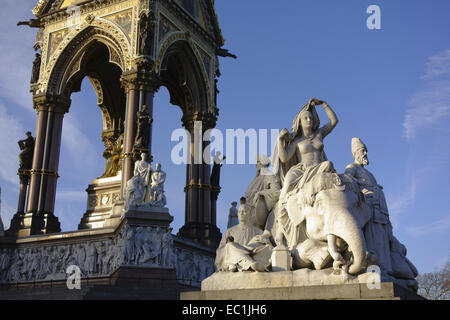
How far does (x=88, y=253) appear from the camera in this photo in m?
18.2

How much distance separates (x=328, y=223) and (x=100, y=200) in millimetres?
19120

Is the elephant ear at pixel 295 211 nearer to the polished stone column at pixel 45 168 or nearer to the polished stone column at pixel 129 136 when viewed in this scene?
the polished stone column at pixel 129 136

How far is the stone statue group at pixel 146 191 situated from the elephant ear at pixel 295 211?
11349mm

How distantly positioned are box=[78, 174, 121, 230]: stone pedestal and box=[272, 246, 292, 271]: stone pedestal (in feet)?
58.6

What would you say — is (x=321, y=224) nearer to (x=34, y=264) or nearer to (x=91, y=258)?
(x=91, y=258)

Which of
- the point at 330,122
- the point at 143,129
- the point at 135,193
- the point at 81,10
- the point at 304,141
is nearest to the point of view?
the point at 304,141

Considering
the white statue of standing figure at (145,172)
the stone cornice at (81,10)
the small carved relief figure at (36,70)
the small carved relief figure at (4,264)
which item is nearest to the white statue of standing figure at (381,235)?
the white statue of standing figure at (145,172)

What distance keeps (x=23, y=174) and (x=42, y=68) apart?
4.73 metres

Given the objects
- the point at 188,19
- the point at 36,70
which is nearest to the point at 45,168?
the point at 36,70

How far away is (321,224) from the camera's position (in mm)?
5191

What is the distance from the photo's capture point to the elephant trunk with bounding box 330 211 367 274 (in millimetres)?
4691

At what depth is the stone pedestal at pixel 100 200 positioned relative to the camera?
2258cm

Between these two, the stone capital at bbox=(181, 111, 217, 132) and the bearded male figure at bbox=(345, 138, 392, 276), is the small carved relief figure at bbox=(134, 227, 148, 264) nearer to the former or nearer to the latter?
the stone capital at bbox=(181, 111, 217, 132)

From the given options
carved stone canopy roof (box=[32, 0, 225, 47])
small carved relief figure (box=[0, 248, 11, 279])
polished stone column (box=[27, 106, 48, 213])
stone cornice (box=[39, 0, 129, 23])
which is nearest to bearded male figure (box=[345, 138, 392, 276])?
small carved relief figure (box=[0, 248, 11, 279])
